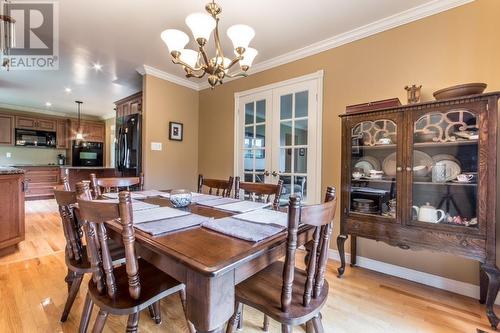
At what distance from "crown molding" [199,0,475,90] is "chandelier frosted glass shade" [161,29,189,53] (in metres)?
1.60

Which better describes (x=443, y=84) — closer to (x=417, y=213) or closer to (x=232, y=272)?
(x=417, y=213)

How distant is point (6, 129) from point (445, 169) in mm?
8224

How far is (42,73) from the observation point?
365 centimetres

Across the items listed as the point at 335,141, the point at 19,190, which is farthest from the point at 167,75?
the point at 335,141

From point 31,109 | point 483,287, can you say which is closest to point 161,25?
point 483,287

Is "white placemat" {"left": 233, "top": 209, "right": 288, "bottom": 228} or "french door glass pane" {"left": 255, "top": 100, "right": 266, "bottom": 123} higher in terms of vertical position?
"french door glass pane" {"left": 255, "top": 100, "right": 266, "bottom": 123}

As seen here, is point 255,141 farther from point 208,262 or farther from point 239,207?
point 208,262

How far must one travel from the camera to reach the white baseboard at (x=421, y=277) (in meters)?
1.84

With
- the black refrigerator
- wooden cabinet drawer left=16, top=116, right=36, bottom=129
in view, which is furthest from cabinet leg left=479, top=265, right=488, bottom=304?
wooden cabinet drawer left=16, top=116, right=36, bottom=129

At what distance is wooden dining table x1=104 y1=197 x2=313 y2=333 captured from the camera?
734 mm

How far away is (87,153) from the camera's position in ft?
21.7

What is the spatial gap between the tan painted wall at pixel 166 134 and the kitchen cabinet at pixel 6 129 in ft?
15.6

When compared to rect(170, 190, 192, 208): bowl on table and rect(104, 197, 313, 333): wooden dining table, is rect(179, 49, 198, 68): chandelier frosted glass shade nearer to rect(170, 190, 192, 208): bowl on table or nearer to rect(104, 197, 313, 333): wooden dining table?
rect(170, 190, 192, 208): bowl on table

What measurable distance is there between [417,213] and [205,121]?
3138mm
